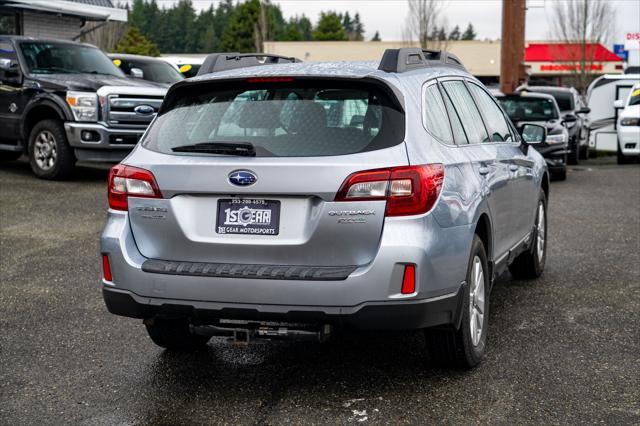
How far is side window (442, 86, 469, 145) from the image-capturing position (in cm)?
542

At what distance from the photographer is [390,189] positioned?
4512mm

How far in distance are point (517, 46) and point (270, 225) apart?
22832mm

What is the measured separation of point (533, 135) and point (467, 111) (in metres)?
1.49

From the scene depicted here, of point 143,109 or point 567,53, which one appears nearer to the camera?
point 143,109

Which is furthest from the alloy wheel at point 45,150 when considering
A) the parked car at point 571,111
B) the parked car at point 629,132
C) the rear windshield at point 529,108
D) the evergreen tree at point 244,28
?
the evergreen tree at point 244,28

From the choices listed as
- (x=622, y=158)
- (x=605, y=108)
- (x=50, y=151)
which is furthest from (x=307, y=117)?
(x=605, y=108)

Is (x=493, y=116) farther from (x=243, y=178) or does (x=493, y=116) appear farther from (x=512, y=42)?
(x=512, y=42)

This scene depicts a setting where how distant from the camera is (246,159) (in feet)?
15.4

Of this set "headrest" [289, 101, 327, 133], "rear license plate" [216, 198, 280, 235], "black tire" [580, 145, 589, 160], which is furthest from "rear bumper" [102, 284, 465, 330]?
"black tire" [580, 145, 589, 160]

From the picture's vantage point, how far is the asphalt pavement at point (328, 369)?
4.71 m

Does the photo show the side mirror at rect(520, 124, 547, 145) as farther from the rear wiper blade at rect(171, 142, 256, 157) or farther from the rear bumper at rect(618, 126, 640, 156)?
the rear bumper at rect(618, 126, 640, 156)

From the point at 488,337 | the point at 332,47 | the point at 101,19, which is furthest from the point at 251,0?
the point at 488,337

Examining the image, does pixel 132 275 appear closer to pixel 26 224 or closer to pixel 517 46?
pixel 26 224

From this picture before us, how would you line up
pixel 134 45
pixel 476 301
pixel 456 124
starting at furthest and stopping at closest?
pixel 134 45 → pixel 456 124 → pixel 476 301
